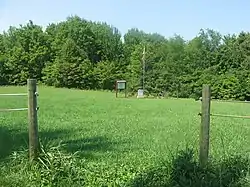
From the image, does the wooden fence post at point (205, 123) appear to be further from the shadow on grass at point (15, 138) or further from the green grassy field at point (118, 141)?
the shadow on grass at point (15, 138)

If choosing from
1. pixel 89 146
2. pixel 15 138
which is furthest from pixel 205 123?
pixel 15 138

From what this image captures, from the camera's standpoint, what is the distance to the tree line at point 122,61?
1821 inches

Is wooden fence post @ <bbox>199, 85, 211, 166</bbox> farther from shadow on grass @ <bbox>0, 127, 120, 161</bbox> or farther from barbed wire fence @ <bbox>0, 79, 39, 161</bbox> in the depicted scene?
shadow on grass @ <bbox>0, 127, 120, 161</bbox>

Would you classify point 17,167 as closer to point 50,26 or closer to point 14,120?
point 14,120

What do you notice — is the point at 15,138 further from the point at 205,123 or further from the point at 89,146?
the point at 205,123

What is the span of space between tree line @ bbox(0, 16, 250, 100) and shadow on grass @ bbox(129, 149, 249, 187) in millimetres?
37553

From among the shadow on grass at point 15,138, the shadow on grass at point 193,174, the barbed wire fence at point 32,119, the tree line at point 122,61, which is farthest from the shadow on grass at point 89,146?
the tree line at point 122,61

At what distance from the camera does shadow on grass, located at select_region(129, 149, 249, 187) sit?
4.46 metres

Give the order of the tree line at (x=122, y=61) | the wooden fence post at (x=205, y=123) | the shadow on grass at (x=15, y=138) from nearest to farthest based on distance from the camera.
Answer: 1. the wooden fence post at (x=205, y=123)
2. the shadow on grass at (x=15, y=138)
3. the tree line at (x=122, y=61)

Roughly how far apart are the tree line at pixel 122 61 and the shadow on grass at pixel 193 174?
1478 inches

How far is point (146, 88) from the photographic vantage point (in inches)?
1838

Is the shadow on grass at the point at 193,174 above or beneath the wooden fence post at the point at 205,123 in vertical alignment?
beneath

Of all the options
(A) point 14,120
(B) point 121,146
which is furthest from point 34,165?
(A) point 14,120

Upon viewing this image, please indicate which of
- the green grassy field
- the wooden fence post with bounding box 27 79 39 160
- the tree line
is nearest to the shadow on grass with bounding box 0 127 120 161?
the green grassy field
